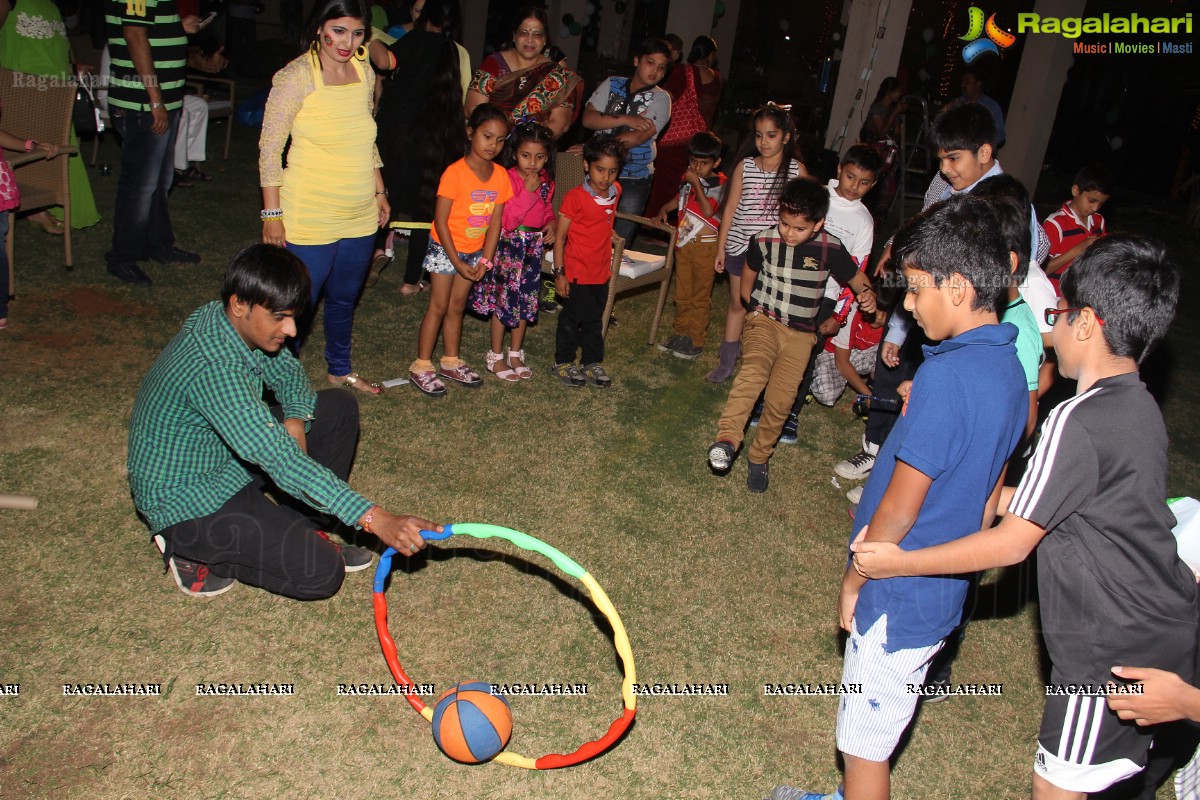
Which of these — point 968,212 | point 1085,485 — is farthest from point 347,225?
point 1085,485

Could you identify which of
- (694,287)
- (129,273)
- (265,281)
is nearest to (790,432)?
(694,287)

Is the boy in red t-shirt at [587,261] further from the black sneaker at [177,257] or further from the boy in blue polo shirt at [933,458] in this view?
the boy in blue polo shirt at [933,458]

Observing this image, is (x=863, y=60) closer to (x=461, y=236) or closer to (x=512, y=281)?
(x=512, y=281)

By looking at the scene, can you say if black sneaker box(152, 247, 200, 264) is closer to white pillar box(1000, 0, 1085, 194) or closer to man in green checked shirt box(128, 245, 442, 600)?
man in green checked shirt box(128, 245, 442, 600)

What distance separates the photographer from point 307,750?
2910mm

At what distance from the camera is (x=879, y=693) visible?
93.1 inches

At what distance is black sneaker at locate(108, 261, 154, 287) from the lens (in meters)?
5.95

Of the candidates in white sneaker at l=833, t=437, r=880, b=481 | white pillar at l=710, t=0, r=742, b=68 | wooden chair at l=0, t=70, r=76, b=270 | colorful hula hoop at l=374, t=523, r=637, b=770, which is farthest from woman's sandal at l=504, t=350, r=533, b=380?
white pillar at l=710, t=0, r=742, b=68

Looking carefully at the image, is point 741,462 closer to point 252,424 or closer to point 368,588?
point 368,588

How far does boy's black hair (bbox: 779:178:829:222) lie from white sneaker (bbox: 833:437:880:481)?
141cm

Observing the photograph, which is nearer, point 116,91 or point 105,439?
point 105,439

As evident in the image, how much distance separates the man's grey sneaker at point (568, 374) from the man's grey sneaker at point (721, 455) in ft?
4.62

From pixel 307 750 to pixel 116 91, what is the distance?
4588mm

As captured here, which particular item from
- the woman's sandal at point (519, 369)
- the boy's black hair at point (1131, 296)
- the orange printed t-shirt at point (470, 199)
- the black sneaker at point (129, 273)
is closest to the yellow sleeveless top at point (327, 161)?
the orange printed t-shirt at point (470, 199)
